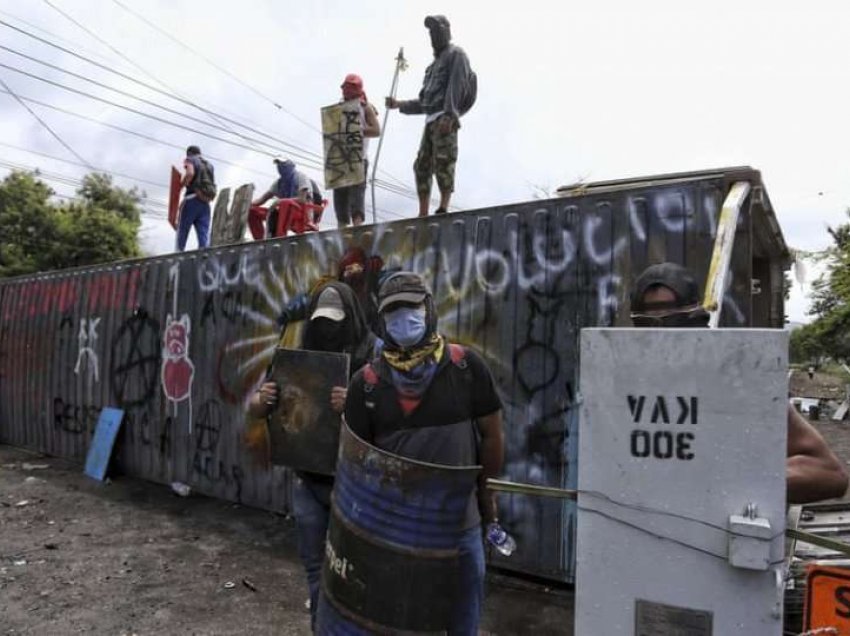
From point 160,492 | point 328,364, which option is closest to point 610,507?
point 328,364

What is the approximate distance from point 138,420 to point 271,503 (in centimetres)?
226

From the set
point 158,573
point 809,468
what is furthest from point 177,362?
point 809,468

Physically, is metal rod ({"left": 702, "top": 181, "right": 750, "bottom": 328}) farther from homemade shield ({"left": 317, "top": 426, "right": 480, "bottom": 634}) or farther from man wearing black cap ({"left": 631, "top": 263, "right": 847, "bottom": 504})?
homemade shield ({"left": 317, "top": 426, "right": 480, "bottom": 634})

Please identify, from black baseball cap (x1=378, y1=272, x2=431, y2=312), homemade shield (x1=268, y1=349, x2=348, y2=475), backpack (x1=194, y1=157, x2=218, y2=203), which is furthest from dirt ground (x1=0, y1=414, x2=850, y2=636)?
backpack (x1=194, y1=157, x2=218, y2=203)

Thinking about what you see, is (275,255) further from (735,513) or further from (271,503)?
(735,513)

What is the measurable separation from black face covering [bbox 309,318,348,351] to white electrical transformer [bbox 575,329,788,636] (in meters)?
1.62

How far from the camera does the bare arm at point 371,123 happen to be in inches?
224

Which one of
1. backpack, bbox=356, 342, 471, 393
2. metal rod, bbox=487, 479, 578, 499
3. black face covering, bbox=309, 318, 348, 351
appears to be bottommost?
metal rod, bbox=487, 479, 578, 499

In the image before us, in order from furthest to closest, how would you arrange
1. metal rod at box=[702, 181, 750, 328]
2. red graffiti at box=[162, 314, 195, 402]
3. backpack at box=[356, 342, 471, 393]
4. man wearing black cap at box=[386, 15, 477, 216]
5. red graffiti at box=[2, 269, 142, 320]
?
red graffiti at box=[2, 269, 142, 320] → red graffiti at box=[162, 314, 195, 402] → man wearing black cap at box=[386, 15, 477, 216] → backpack at box=[356, 342, 471, 393] → metal rod at box=[702, 181, 750, 328]

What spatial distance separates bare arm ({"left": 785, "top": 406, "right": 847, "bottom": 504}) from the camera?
148 cm

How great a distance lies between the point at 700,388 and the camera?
1323 millimetres

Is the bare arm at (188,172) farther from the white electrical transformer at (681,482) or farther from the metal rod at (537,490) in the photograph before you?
the white electrical transformer at (681,482)

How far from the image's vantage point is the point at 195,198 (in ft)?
23.9

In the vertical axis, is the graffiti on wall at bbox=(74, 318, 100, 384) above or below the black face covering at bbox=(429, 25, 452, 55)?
below
